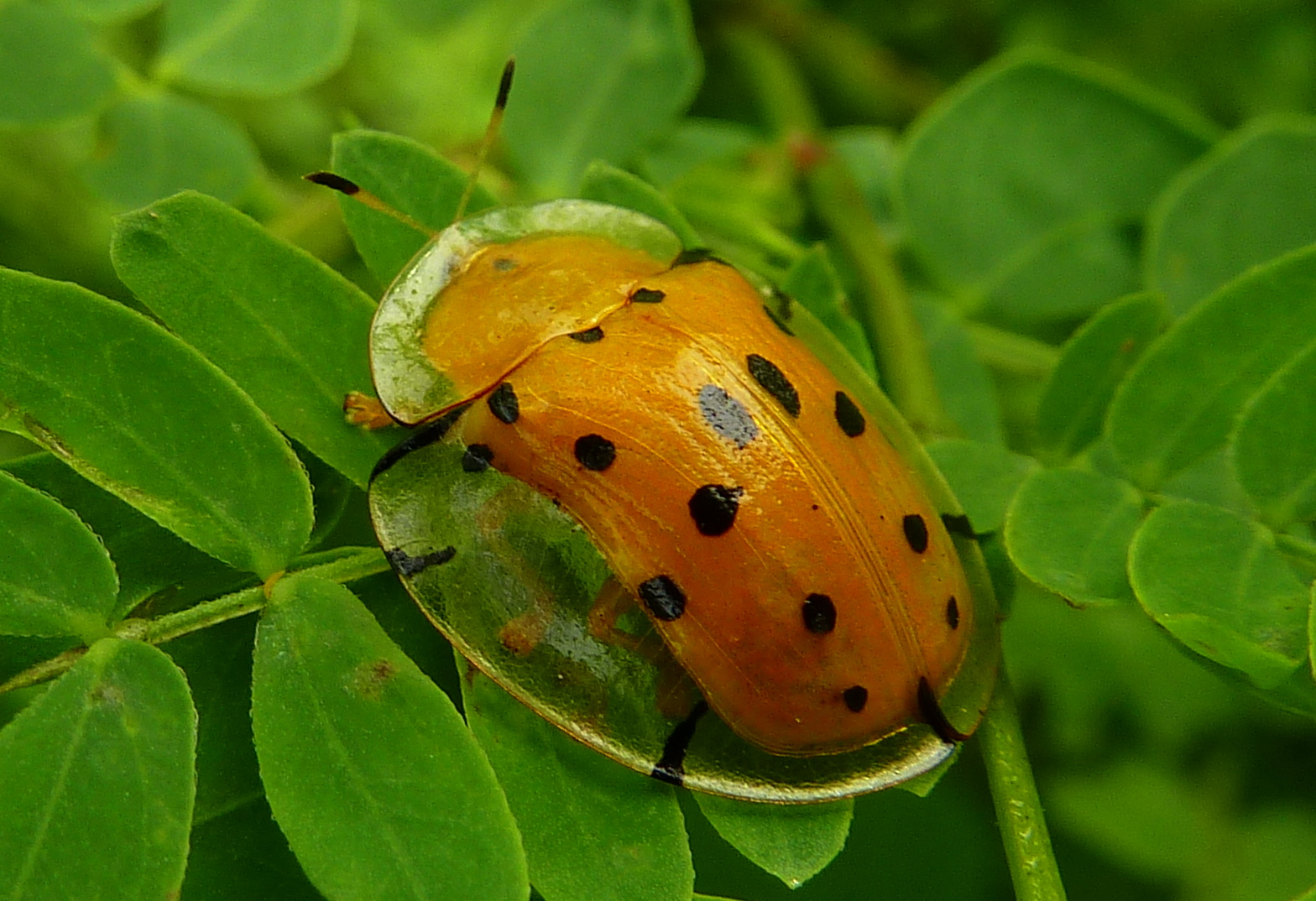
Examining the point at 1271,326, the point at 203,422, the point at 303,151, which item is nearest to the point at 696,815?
the point at 203,422

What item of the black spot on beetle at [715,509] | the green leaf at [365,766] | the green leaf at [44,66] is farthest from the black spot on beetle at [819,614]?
the green leaf at [44,66]

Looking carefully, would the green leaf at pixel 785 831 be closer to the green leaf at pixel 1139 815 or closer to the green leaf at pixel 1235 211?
the green leaf at pixel 1235 211

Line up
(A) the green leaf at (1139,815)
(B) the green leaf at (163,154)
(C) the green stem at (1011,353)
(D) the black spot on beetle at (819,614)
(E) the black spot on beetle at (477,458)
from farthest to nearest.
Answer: (A) the green leaf at (1139,815), (C) the green stem at (1011,353), (B) the green leaf at (163,154), (E) the black spot on beetle at (477,458), (D) the black spot on beetle at (819,614)

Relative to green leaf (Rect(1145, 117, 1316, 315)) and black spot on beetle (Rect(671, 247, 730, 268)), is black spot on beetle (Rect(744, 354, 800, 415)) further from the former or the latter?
green leaf (Rect(1145, 117, 1316, 315))

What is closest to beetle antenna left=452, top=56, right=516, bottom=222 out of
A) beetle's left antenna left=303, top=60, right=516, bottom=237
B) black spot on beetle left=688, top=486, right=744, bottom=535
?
beetle's left antenna left=303, top=60, right=516, bottom=237

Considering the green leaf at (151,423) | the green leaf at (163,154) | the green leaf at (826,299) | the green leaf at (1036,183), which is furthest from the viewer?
the green leaf at (1036,183)

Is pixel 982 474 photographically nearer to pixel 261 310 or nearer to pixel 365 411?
pixel 365 411
